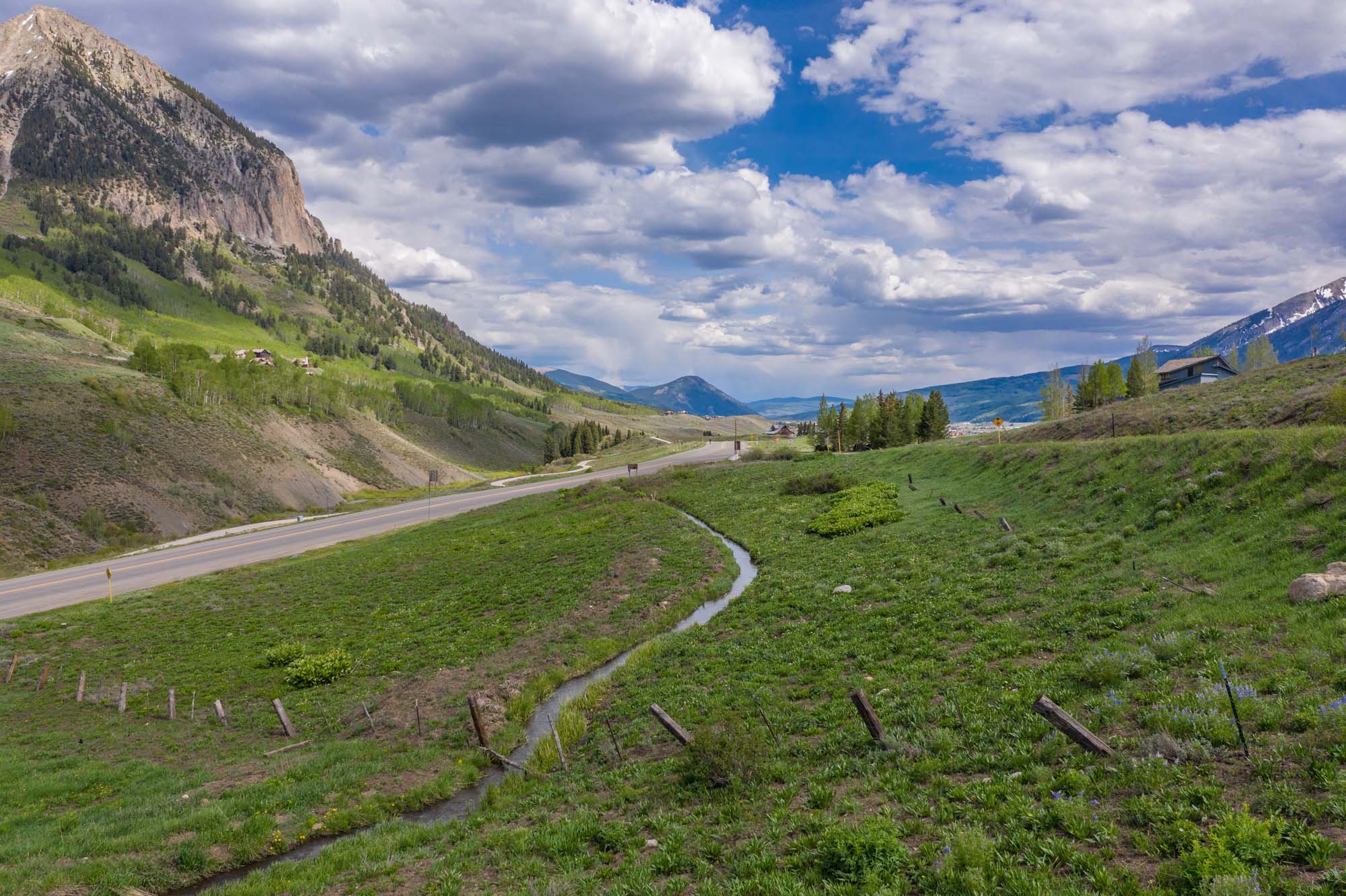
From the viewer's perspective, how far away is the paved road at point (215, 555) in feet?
161

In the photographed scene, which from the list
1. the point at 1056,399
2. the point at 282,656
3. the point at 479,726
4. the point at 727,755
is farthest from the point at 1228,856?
the point at 1056,399

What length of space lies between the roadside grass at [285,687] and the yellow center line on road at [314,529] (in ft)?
54.3

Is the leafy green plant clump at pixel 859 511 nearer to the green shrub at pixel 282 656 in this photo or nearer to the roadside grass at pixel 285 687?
the roadside grass at pixel 285 687

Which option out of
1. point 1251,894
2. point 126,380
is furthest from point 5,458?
point 1251,894

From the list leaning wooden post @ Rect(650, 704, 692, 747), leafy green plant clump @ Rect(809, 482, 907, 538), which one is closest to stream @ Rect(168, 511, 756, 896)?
leaning wooden post @ Rect(650, 704, 692, 747)

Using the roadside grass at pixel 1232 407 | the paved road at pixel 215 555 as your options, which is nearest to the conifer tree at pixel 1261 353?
the roadside grass at pixel 1232 407

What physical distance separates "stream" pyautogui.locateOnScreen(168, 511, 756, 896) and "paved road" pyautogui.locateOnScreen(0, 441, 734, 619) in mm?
44698

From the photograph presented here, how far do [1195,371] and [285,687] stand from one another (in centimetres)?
12954

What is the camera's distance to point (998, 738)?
12.7 m

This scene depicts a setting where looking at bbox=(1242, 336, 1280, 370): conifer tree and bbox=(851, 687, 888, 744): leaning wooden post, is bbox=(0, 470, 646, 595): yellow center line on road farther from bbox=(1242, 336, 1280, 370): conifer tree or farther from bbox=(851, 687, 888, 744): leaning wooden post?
bbox=(1242, 336, 1280, 370): conifer tree

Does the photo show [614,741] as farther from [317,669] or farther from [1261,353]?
[1261,353]

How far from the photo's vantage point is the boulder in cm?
1423

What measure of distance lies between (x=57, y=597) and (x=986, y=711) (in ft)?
214

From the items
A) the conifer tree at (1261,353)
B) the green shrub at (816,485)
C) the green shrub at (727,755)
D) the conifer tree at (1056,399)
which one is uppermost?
the conifer tree at (1261,353)
